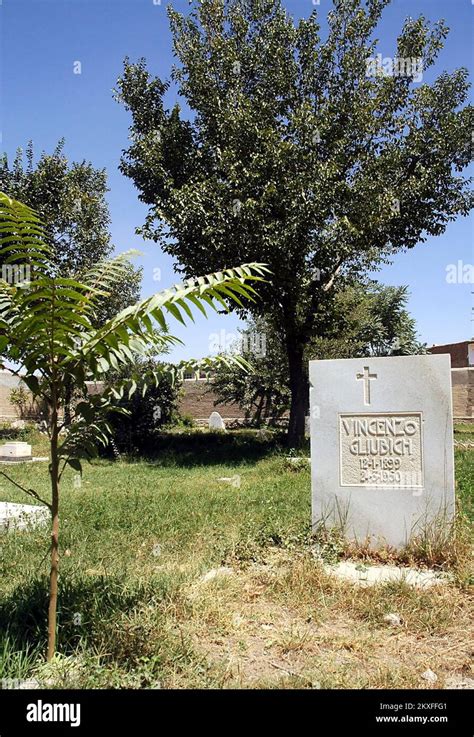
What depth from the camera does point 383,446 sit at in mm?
6020

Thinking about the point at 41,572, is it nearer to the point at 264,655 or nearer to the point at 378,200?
the point at 264,655

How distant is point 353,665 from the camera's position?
11.6 ft

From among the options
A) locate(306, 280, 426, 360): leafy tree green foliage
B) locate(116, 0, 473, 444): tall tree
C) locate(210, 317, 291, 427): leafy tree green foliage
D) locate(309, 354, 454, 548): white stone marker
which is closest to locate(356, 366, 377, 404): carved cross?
locate(309, 354, 454, 548): white stone marker

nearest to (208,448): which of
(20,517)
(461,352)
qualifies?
(20,517)

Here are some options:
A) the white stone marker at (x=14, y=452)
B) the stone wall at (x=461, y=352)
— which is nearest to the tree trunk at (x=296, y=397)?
the white stone marker at (x=14, y=452)

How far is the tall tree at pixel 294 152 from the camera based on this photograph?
46.0 feet

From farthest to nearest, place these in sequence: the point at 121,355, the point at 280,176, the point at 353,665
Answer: the point at 280,176, the point at 353,665, the point at 121,355

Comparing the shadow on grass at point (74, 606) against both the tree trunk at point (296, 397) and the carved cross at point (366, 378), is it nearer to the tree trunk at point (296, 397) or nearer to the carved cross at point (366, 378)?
the carved cross at point (366, 378)

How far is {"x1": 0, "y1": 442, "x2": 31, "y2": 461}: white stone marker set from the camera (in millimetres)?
15633

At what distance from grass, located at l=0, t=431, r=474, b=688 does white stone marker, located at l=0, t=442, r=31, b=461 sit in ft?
29.6

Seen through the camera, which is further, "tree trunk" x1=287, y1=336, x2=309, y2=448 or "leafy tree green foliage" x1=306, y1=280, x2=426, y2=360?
"leafy tree green foliage" x1=306, y1=280, x2=426, y2=360

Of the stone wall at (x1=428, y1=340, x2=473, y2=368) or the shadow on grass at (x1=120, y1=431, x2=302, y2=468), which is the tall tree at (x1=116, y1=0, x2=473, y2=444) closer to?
the shadow on grass at (x1=120, y1=431, x2=302, y2=468)
